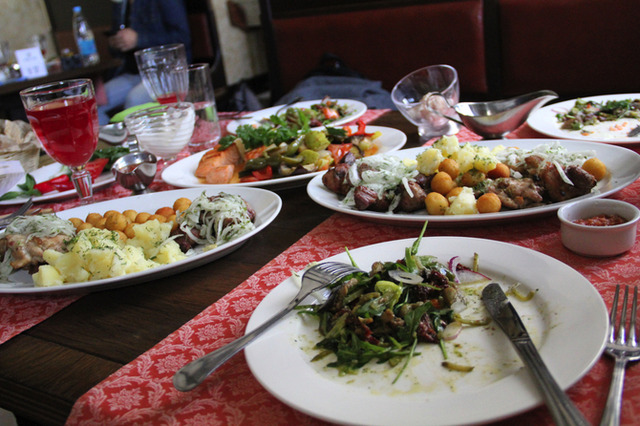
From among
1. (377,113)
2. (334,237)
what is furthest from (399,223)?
(377,113)

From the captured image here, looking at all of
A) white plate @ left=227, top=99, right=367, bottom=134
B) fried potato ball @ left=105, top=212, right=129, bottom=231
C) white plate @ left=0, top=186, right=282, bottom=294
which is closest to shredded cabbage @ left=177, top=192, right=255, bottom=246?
Result: white plate @ left=0, top=186, right=282, bottom=294

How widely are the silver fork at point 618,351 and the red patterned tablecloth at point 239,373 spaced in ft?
0.06

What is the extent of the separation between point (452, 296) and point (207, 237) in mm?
639

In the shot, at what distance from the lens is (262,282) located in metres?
1.11

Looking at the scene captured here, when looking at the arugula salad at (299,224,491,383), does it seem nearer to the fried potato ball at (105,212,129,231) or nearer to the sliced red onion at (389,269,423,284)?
the sliced red onion at (389,269,423,284)

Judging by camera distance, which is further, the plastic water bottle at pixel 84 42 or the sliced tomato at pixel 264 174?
the plastic water bottle at pixel 84 42

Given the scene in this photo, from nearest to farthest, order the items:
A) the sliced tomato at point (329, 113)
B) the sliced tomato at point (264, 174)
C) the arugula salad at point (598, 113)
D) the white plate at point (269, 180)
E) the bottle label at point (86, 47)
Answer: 1. the white plate at point (269, 180)
2. the sliced tomato at point (264, 174)
3. the arugula salad at point (598, 113)
4. the sliced tomato at point (329, 113)
5. the bottle label at point (86, 47)

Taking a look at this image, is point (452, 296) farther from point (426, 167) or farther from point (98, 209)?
point (98, 209)

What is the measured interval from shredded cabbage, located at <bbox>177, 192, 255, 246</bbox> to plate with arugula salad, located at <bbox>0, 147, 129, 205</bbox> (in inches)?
30.1

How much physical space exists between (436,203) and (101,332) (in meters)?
0.75

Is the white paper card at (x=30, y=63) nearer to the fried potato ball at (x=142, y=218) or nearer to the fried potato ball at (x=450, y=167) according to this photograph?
the fried potato ball at (x=142, y=218)

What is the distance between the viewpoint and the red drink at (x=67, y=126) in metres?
1.50

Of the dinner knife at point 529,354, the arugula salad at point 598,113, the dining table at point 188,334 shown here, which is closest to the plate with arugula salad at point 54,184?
the dining table at point 188,334

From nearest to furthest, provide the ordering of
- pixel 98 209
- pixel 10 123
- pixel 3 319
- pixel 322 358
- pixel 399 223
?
pixel 322 358 < pixel 3 319 < pixel 399 223 < pixel 98 209 < pixel 10 123
